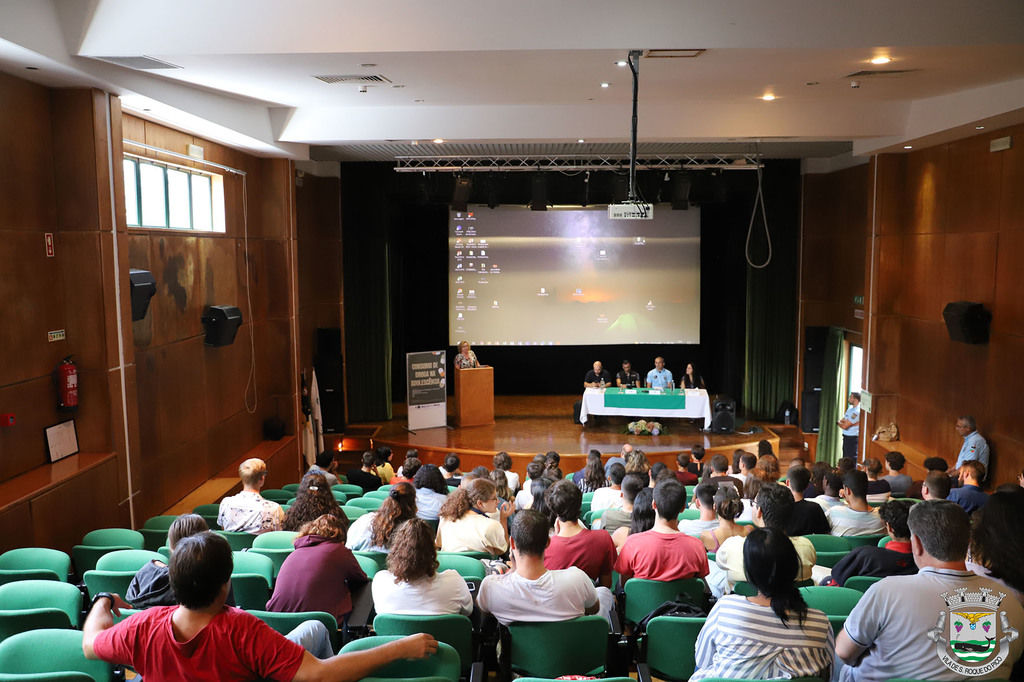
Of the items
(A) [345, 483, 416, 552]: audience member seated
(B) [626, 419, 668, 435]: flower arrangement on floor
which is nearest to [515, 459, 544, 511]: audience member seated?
(A) [345, 483, 416, 552]: audience member seated

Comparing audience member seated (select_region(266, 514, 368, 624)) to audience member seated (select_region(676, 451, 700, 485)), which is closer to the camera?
audience member seated (select_region(266, 514, 368, 624))

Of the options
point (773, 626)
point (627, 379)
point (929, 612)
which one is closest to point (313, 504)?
point (773, 626)

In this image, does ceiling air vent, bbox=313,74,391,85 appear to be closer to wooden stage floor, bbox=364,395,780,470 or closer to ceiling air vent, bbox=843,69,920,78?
ceiling air vent, bbox=843,69,920,78

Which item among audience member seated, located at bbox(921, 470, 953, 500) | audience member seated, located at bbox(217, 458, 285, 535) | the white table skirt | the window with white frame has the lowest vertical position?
the white table skirt

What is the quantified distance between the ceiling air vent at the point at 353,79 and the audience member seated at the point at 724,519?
4797mm

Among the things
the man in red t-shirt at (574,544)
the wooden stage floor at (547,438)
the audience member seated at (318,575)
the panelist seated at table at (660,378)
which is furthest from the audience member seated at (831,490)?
the panelist seated at table at (660,378)

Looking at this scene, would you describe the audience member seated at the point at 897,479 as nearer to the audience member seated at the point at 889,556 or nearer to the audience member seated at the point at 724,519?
the audience member seated at the point at 724,519

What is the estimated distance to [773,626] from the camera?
9.05ft

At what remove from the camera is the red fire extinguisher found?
6504 mm

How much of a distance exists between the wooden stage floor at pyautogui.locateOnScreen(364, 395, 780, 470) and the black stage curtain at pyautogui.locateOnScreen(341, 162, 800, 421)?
4.85ft

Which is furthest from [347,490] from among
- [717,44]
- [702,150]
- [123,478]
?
[702,150]

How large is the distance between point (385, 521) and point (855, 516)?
2.98 metres

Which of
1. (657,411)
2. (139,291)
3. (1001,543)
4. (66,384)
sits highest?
(139,291)

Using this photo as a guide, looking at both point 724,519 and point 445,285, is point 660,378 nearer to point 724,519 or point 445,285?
point 445,285
